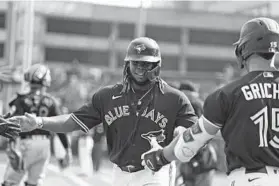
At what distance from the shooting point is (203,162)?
396 inches

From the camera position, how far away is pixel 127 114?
20.6ft

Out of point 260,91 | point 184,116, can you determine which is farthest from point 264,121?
point 184,116

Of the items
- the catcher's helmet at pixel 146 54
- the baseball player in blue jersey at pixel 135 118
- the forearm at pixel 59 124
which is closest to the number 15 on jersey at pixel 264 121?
the baseball player in blue jersey at pixel 135 118

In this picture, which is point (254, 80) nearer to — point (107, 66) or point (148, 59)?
point (148, 59)

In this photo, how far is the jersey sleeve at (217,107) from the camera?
14.1ft

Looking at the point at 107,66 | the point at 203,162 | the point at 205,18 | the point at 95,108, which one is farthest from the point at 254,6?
the point at 95,108

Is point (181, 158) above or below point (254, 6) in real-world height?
below

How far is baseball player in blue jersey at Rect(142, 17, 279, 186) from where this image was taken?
4285 mm

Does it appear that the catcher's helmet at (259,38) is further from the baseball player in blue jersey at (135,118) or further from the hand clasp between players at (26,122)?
the hand clasp between players at (26,122)

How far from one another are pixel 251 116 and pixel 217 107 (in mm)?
223

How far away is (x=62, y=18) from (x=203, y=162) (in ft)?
180

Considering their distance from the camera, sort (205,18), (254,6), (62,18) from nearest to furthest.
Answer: (254,6), (62,18), (205,18)

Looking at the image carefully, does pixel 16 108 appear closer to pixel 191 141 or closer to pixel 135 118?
pixel 135 118

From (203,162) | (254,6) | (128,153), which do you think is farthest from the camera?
(254,6)
